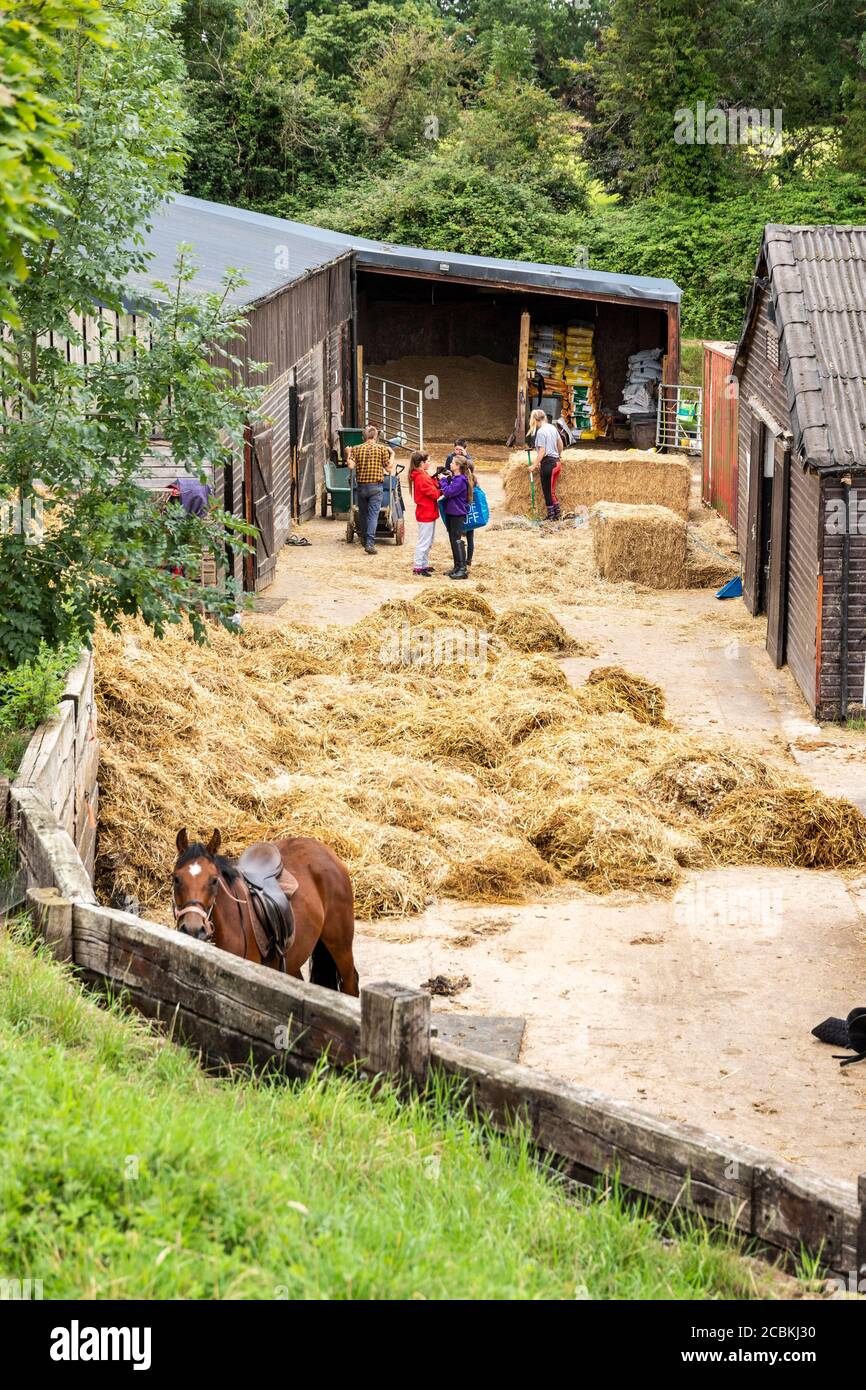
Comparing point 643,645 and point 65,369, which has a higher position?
point 65,369

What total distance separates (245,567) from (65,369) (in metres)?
11.3

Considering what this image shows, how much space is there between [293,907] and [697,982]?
2.86 meters

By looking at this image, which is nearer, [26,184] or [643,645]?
[26,184]

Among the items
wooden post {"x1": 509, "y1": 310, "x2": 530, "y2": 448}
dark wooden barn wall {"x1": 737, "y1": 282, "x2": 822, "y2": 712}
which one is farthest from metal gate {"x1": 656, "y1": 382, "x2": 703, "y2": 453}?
dark wooden barn wall {"x1": 737, "y1": 282, "x2": 822, "y2": 712}

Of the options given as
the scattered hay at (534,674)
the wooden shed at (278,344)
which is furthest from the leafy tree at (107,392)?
the wooden shed at (278,344)

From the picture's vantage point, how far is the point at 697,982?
9422 millimetres

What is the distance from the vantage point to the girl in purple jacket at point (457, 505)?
68.2ft

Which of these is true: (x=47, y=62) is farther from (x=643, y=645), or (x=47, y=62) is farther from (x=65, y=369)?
(x=643, y=645)

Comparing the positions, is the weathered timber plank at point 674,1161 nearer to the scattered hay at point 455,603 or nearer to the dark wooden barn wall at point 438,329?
the scattered hay at point 455,603

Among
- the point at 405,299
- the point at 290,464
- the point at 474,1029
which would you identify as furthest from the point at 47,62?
the point at 405,299

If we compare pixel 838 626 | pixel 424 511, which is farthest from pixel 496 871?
pixel 424 511

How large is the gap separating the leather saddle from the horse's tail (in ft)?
2.04

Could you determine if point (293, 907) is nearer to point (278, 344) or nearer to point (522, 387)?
point (278, 344)

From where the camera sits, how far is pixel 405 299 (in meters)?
36.2
